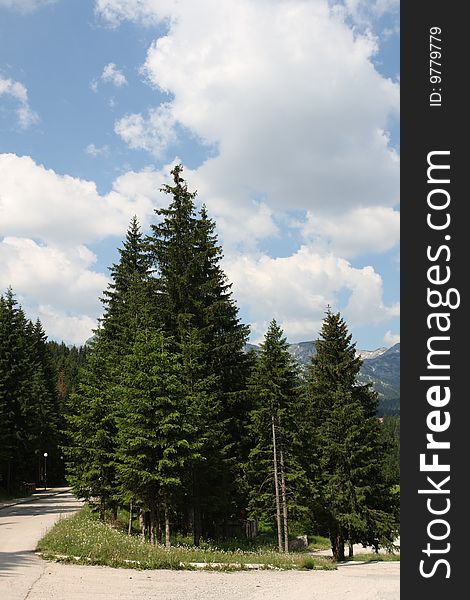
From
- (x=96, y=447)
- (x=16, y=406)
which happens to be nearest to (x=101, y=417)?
(x=96, y=447)

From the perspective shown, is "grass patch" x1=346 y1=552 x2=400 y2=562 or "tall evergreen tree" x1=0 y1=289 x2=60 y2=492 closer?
"grass patch" x1=346 y1=552 x2=400 y2=562

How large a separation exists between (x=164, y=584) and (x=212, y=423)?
11.0 m

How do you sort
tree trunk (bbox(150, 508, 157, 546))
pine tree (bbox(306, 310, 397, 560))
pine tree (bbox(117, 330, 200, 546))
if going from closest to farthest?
pine tree (bbox(117, 330, 200, 546))
tree trunk (bbox(150, 508, 157, 546))
pine tree (bbox(306, 310, 397, 560))

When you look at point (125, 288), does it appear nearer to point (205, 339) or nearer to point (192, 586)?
point (205, 339)

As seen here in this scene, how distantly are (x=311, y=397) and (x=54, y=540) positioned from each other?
16.2 meters

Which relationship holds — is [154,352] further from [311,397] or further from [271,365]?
[311,397]

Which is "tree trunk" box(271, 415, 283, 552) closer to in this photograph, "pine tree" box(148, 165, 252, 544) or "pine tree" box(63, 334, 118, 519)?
"pine tree" box(148, 165, 252, 544)

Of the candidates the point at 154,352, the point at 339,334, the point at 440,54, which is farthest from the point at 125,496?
the point at 440,54

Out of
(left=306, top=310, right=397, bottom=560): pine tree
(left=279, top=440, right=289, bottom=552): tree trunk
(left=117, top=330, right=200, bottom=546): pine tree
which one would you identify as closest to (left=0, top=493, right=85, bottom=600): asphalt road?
(left=117, top=330, right=200, bottom=546): pine tree

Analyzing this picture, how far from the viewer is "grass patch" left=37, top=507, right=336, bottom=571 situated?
16562 mm

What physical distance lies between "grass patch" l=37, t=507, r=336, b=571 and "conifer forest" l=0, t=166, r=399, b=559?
2.52 m

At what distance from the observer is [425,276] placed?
26.7 ft

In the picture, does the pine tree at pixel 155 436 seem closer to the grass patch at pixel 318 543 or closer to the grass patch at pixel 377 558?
the grass patch at pixel 377 558

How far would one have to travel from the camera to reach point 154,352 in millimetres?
22047
